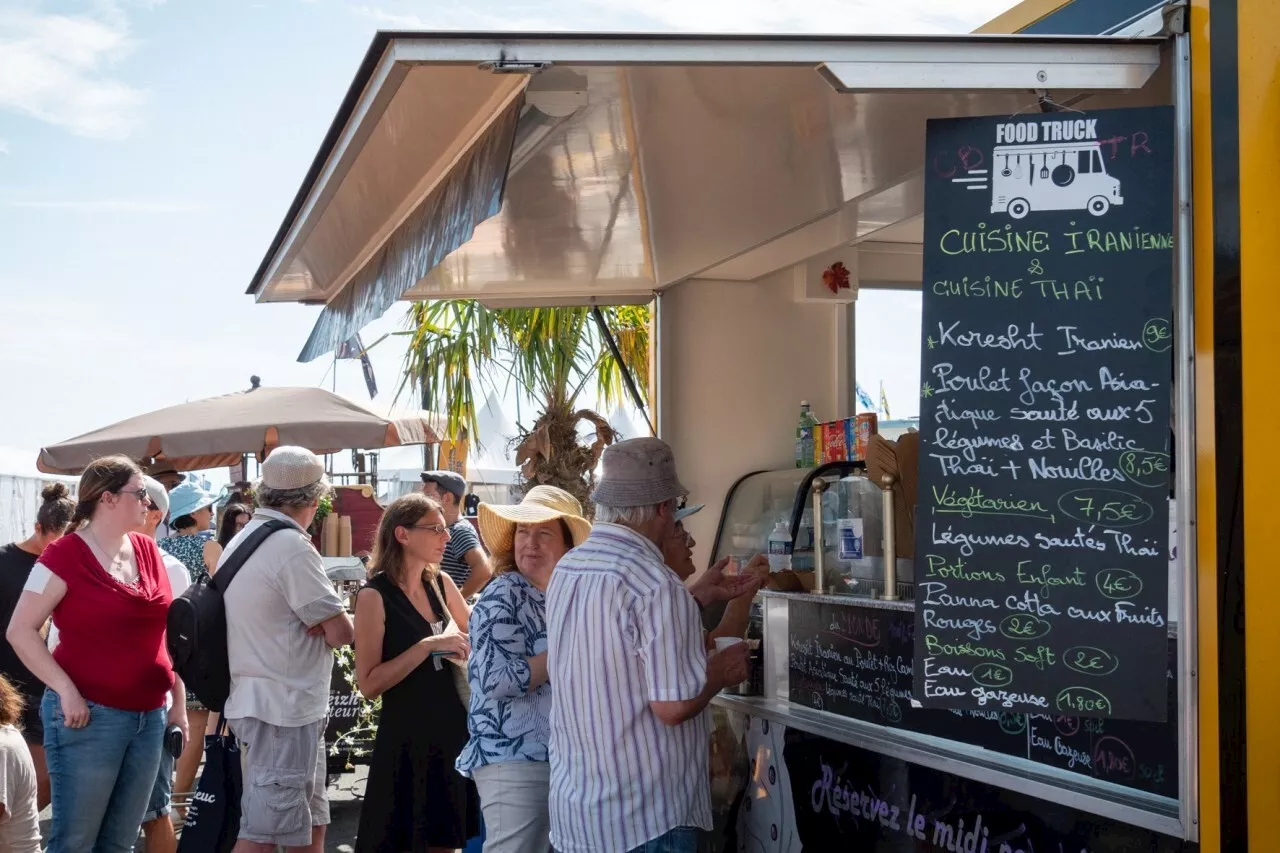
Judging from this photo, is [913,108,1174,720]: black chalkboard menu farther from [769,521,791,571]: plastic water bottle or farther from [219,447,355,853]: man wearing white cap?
[219,447,355,853]: man wearing white cap

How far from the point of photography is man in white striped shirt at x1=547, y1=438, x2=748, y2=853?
10.1ft

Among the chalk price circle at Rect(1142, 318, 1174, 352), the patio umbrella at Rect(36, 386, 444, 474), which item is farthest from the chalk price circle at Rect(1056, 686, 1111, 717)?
the patio umbrella at Rect(36, 386, 444, 474)

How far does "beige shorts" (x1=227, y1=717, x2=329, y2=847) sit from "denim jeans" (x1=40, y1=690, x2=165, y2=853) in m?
0.58

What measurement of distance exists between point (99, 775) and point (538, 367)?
25.2ft

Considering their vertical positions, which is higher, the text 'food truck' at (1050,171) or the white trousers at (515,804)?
the text 'food truck' at (1050,171)

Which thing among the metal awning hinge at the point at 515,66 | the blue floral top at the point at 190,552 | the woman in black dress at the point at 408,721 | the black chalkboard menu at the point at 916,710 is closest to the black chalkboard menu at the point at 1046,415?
the black chalkboard menu at the point at 916,710

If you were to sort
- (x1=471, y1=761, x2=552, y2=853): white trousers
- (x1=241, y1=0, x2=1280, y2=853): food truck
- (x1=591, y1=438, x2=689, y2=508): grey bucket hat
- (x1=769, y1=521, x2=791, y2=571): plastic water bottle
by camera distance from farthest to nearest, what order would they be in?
(x1=769, y1=521, x2=791, y2=571): plastic water bottle → (x1=471, y1=761, x2=552, y2=853): white trousers → (x1=591, y1=438, x2=689, y2=508): grey bucket hat → (x1=241, y1=0, x2=1280, y2=853): food truck

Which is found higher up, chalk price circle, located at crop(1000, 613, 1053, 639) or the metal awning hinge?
the metal awning hinge

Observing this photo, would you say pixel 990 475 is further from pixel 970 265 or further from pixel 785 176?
pixel 785 176

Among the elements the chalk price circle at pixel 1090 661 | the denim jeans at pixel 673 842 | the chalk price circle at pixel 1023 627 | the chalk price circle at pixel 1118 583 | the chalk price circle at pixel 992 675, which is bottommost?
the denim jeans at pixel 673 842

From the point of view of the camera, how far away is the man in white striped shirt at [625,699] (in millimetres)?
3088

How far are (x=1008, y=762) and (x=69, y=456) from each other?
8.49 meters

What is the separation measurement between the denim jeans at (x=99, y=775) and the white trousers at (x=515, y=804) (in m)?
1.76

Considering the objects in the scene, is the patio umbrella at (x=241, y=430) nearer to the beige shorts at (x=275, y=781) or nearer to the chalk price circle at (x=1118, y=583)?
the beige shorts at (x=275, y=781)
